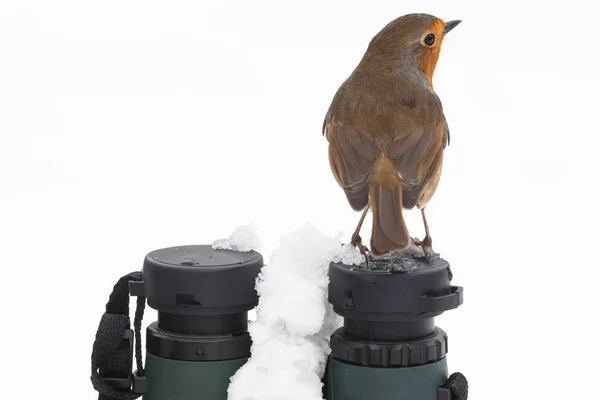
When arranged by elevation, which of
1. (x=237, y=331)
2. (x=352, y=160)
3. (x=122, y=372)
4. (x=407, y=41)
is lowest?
(x=122, y=372)

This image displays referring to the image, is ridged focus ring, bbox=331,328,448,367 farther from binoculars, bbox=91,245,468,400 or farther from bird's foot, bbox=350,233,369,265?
bird's foot, bbox=350,233,369,265

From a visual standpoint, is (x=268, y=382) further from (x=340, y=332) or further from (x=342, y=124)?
(x=342, y=124)

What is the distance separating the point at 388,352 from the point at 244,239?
0.48 m

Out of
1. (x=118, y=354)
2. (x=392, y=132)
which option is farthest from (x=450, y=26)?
(x=118, y=354)

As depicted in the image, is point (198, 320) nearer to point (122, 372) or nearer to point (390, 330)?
point (122, 372)

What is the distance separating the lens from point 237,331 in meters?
2.25

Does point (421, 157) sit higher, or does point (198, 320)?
point (421, 157)

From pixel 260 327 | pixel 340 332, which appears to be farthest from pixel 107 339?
pixel 340 332

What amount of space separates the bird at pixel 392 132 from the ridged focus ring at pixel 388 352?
0.20 m

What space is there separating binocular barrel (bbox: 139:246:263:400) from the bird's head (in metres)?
0.67

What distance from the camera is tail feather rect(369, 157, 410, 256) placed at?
209 cm

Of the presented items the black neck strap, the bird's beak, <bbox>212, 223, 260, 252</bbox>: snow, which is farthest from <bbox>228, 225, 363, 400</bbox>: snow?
the bird's beak

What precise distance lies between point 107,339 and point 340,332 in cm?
→ 57

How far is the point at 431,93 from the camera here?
8.10ft
